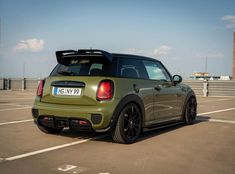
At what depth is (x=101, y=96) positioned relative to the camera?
4.85 m

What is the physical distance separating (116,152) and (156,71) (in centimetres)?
231

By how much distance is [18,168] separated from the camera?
3.68 meters

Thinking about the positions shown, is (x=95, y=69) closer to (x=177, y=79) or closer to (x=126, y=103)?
(x=126, y=103)

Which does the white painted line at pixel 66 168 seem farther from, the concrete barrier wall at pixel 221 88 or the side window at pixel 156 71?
the concrete barrier wall at pixel 221 88

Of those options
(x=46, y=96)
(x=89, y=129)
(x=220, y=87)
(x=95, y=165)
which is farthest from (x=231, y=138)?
(x=220, y=87)

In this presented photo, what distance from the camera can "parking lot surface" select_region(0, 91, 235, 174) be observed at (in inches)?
146

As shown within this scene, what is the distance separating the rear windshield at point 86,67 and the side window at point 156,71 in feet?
3.59

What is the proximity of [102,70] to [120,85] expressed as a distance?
0.38m

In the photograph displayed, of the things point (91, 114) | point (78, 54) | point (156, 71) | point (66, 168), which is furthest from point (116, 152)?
point (156, 71)

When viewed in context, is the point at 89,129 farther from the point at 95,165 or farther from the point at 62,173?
the point at 62,173

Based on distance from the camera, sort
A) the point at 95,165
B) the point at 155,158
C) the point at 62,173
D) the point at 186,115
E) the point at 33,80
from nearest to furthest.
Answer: the point at 62,173 → the point at 95,165 → the point at 155,158 → the point at 186,115 → the point at 33,80

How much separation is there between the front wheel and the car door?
24.7 inches

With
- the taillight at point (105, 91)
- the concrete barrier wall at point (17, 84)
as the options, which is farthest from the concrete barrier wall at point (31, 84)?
the taillight at point (105, 91)

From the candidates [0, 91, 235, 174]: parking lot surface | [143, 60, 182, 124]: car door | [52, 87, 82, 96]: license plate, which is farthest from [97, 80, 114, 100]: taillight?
[143, 60, 182, 124]: car door
